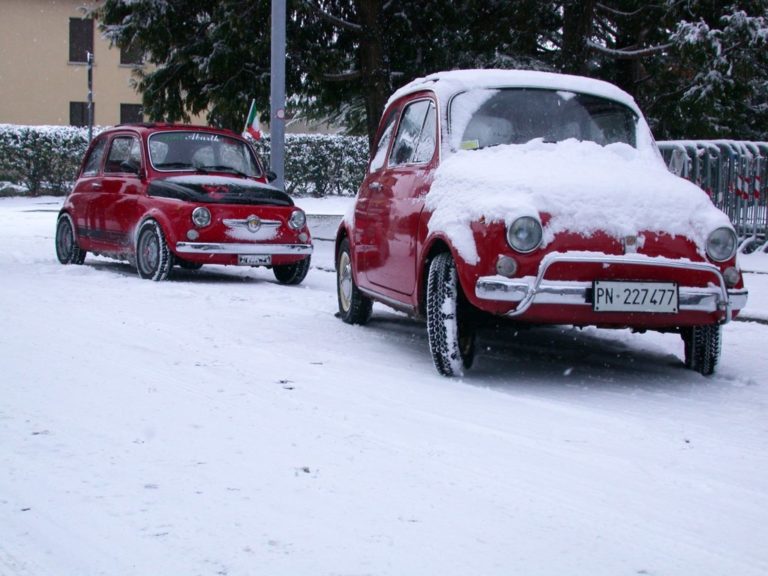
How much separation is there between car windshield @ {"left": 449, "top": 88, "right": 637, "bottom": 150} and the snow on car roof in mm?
43

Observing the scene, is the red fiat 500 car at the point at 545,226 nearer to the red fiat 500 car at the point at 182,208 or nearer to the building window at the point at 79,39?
the red fiat 500 car at the point at 182,208

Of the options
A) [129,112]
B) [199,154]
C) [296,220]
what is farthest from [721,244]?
[129,112]

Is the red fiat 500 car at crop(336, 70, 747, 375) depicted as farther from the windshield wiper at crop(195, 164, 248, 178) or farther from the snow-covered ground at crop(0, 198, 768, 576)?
the windshield wiper at crop(195, 164, 248, 178)

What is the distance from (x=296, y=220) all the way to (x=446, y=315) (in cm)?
562

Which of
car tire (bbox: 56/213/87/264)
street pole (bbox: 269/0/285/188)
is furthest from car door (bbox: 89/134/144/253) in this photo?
street pole (bbox: 269/0/285/188)

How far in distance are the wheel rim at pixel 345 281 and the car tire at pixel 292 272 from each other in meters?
2.73

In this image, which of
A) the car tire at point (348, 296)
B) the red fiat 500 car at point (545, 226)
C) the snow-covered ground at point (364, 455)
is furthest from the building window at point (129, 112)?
the red fiat 500 car at point (545, 226)

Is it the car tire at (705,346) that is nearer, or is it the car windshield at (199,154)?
the car tire at (705,346)

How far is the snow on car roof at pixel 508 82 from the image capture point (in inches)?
285

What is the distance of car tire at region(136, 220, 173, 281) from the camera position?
11242 mm

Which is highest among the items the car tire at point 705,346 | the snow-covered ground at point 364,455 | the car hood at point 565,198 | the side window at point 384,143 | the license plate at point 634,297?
the side window at point 384,143

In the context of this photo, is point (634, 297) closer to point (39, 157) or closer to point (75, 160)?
point (39, 157)

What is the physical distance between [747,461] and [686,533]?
1095 mm

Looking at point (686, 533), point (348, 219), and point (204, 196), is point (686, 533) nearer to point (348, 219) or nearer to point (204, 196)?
point (348, 219)
